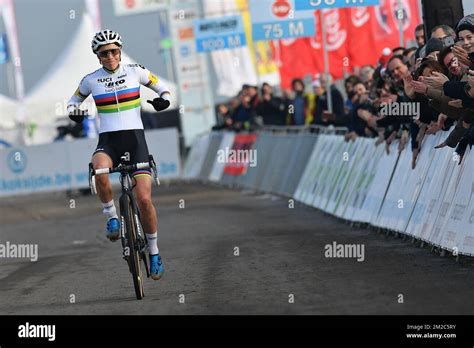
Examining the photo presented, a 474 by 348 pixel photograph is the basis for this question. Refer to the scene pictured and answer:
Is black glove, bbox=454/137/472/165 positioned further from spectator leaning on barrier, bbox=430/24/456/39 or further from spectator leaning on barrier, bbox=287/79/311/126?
spectator leaning on barrier, bbox=287/79/311/126

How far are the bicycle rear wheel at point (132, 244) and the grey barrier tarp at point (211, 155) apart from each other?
23058 millimetres

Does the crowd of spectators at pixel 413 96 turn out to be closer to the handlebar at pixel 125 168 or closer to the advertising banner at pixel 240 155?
the handlebar at pixel 125 168

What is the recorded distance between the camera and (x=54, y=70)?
54406mm

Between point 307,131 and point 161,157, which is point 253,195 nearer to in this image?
point 307,131

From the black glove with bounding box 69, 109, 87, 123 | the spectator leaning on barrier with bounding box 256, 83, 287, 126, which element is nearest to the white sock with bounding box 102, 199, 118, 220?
the black glove with bounding box 69, 109, 87, 123

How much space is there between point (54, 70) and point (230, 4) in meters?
12.7

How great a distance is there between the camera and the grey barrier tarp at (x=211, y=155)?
115 ft

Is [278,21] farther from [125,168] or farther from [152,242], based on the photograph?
[125,168]

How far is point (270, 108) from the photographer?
2825 centimetres

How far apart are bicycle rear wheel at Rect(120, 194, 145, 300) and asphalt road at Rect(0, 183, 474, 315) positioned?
15 cm

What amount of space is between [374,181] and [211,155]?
18.6 meters

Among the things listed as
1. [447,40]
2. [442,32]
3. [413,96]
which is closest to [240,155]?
[442,32]

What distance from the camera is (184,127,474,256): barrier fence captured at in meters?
12.7
